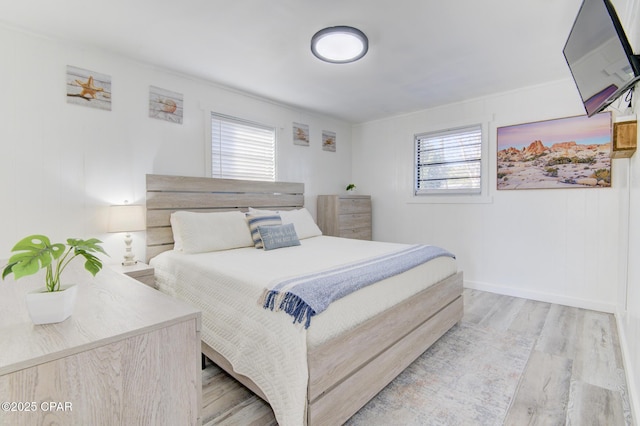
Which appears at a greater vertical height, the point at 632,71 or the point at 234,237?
the point at 632,71

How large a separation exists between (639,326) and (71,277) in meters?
2.97

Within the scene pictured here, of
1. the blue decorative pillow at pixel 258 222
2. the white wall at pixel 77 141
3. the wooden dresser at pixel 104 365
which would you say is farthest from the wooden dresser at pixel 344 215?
the wooden dresser at pixel 104 365

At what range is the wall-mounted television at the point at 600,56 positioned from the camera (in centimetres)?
129

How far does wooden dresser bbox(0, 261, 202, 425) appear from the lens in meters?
0.75

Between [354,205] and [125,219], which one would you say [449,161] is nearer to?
[354,205]

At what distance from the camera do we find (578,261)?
3.23 metres

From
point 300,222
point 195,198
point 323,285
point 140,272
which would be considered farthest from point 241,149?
point 323,285

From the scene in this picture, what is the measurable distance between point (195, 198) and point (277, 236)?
98 centimetres

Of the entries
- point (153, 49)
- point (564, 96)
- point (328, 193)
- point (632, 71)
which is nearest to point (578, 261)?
point (564, 96)

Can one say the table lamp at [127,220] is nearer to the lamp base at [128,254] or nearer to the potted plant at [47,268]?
the lamp base at [128,254]

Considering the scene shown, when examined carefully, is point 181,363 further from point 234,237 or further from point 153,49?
point 153,49

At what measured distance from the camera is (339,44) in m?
2.41

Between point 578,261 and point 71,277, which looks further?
point 578,261

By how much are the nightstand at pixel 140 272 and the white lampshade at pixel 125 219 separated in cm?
32
